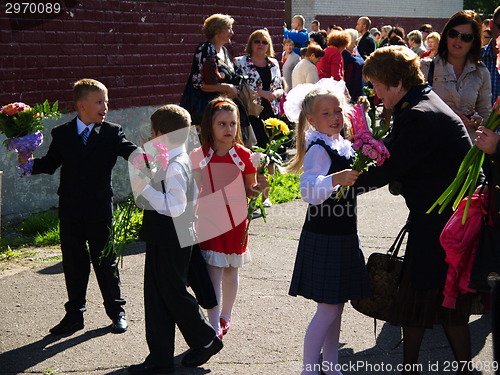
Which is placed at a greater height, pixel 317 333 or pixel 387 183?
pixel 387 183

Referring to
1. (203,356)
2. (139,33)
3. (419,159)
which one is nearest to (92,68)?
(139,33)

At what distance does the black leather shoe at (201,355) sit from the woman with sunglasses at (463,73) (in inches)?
Result: 115

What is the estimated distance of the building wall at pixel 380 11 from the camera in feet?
96.2

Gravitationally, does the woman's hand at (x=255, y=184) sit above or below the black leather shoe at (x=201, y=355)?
above

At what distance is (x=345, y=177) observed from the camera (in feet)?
13.5

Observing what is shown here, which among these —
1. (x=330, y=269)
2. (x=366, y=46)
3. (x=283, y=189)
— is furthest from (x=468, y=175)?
(x=366, y=46)

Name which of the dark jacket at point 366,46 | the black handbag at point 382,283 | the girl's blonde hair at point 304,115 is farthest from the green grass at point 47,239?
the dark jacket at point 366,46

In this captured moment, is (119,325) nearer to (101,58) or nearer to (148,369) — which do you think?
(148,369)

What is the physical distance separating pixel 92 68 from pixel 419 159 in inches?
229

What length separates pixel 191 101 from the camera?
333 inches

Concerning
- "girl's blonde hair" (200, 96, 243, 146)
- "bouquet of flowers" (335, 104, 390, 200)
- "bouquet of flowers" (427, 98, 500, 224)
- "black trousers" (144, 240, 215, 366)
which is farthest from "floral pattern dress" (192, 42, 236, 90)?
"bouquet of flowers" (427, 98, 500, 224)

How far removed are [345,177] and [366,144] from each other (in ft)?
0.72

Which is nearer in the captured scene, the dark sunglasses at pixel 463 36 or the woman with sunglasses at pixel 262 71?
the dark sunglasses at pixel 463 36

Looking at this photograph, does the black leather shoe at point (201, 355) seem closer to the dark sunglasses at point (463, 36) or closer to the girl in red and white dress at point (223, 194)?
the girl in red and white dress at point (223, 194)
